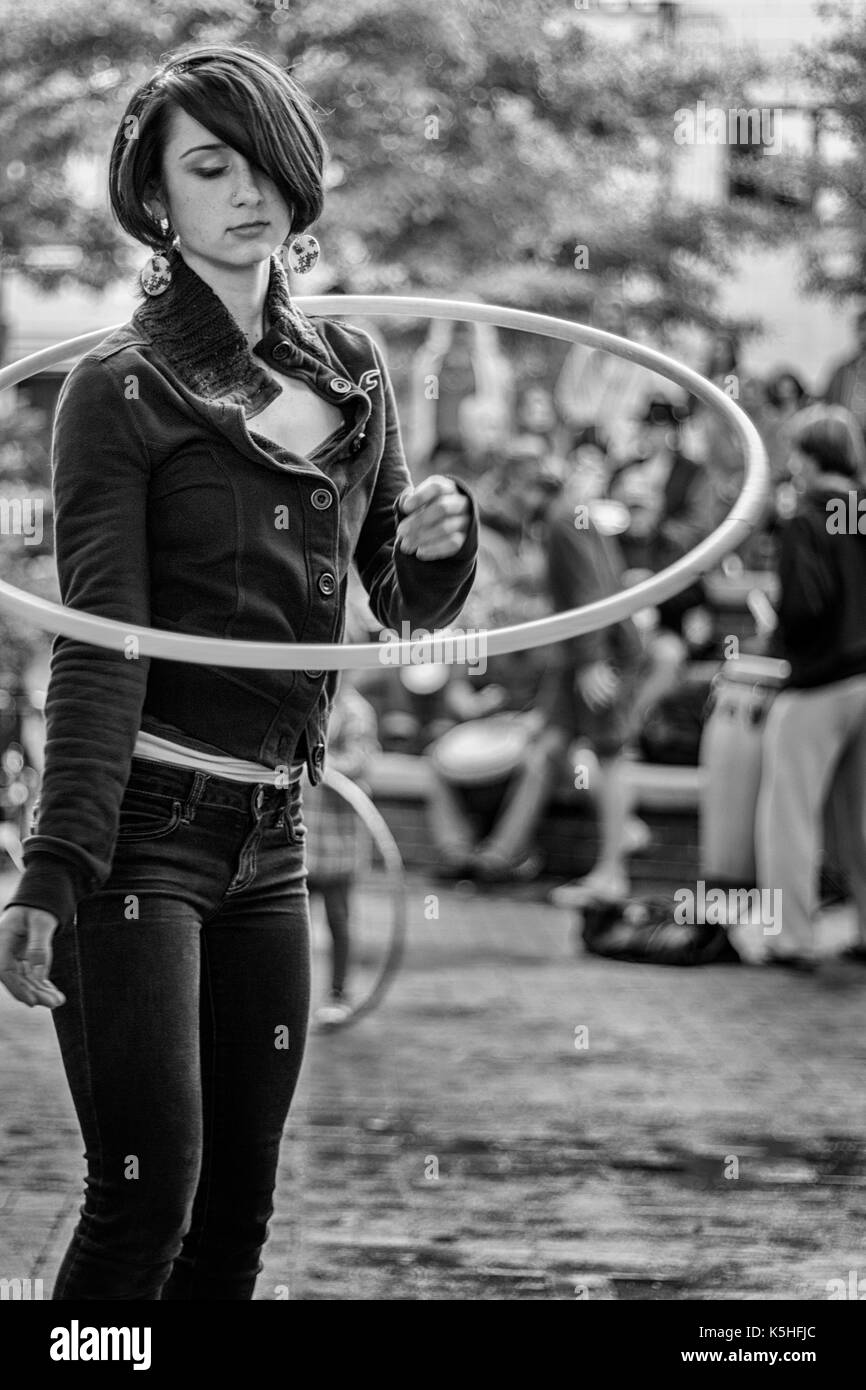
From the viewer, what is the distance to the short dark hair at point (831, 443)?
8.16 meters

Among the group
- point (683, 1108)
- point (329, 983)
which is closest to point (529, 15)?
point (329, 983)

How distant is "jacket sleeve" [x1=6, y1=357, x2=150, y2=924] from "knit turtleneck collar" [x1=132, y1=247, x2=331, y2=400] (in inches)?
4.5

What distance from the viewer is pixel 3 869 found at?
9.82 meters

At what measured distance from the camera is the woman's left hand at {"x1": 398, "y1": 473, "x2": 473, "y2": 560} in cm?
271

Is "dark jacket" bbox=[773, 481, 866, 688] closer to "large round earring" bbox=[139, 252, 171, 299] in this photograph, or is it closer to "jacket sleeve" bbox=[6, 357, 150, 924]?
"large round earring" bbox=[139, 252, 171, 299]

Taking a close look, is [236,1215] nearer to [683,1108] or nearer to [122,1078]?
[122,1078]

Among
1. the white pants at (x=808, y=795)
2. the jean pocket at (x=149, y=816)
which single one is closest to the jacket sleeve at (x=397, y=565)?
the jean pocket at (x=149, y=816)

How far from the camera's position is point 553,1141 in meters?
5.79

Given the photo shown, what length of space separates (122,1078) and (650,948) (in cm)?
631

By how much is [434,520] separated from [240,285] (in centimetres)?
41

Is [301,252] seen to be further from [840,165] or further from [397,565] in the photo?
[840,165]

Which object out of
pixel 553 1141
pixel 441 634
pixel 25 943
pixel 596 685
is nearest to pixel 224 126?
pixel 441 634

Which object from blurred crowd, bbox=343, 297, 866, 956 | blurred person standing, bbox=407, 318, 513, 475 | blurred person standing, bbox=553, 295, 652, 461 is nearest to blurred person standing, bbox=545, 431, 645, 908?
blurred crowd, bbox=343, 297, 866, 956

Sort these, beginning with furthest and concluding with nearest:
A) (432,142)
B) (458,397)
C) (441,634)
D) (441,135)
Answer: (458,397) → (441,135) → (432,142) → (441,634)
